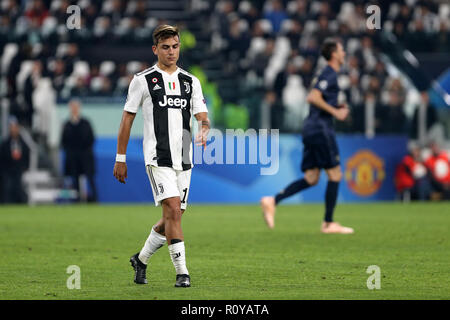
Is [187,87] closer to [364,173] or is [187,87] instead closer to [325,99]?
[325,99]

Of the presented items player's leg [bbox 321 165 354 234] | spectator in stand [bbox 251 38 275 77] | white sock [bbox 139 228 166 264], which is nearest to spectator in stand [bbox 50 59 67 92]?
spectator in stand [bbox 251 38 275 77]

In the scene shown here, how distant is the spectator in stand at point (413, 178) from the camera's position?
22.8m

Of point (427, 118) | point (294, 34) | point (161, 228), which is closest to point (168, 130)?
point (161, 228)

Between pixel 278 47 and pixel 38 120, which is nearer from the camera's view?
pixel 38 120

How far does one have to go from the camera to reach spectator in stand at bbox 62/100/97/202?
71.1 ft

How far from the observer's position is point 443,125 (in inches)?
930

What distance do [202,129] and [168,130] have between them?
262 mm

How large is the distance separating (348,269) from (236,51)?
19150mm

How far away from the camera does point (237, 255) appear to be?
436 inches

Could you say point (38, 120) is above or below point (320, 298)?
above

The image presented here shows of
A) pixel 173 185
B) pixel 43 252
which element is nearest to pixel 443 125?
pixel 43 252

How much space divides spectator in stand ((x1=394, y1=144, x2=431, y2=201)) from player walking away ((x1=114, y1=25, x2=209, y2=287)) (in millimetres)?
14968

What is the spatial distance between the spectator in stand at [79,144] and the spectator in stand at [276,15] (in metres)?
8.98
